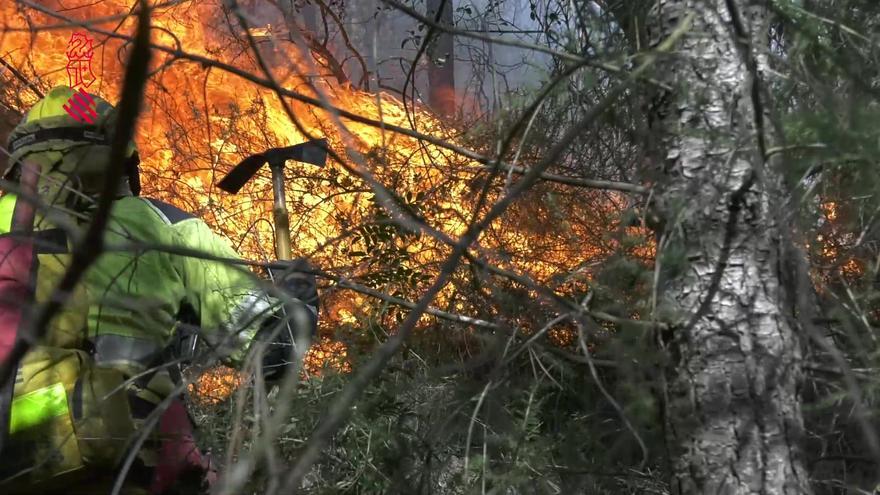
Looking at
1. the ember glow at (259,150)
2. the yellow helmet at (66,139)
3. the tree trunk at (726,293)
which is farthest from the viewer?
the ember glow at (259,150)

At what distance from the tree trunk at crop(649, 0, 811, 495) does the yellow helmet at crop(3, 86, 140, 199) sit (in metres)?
1.51

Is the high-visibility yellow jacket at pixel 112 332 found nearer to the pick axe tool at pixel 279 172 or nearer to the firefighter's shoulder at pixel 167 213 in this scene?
the firefighter's shoulder at pixel 167 213

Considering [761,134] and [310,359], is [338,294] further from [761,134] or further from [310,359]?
[761,134]

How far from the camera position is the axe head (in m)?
3.02

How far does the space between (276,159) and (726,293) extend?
1663 mm

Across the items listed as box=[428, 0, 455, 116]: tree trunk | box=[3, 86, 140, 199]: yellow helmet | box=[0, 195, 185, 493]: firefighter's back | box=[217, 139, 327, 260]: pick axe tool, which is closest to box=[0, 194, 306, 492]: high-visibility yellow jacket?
box=[0, 195, 185, 493]: firefighter's back

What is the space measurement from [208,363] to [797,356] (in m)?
1.33

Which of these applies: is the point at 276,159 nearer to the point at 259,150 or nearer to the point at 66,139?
the point at 66,139

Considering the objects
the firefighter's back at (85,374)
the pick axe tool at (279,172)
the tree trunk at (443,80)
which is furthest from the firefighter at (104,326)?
the tree trunk at (443,80)

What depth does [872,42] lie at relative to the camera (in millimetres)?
1943

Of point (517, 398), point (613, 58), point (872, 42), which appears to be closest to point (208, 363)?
point (613, 58)

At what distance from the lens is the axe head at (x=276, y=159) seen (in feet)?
9.90

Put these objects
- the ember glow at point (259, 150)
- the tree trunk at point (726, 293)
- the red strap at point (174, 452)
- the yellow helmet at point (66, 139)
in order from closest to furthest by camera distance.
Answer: the tree trunk at point (726, 293) → the red strap at point (174, 452) → the yellow helmet at point (66, 139) → the ember glow at point (259, 150)

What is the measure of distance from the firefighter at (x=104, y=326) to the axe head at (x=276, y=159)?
0.46 metres
